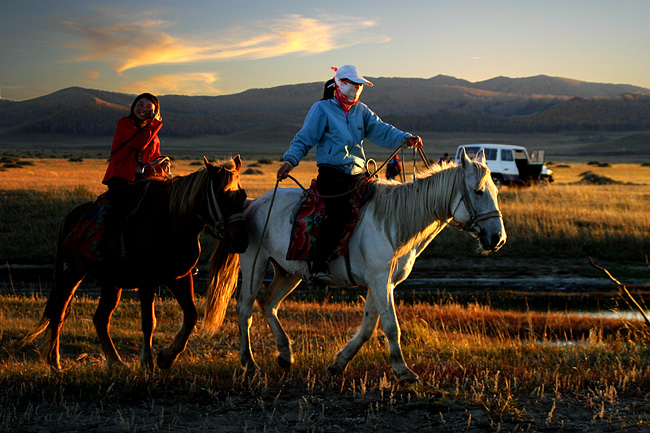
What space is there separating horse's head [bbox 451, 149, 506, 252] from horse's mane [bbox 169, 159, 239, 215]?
2.19 m

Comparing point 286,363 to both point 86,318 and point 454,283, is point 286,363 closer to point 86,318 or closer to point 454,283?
point 86,318

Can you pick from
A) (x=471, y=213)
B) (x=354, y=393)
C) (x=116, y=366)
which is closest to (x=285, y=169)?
(x=471, y=213)

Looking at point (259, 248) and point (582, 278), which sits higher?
point (259, 248)

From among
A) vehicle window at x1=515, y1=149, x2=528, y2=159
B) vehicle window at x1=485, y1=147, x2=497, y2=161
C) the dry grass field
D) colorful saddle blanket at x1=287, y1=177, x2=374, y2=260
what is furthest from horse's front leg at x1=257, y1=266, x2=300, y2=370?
vehicle window at x1=515, y1=149, x2=528, y2=159

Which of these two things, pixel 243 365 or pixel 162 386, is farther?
pixel 243 365

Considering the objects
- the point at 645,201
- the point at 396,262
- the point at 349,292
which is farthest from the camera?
the point at 645,201

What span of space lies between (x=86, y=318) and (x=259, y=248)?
182 inches

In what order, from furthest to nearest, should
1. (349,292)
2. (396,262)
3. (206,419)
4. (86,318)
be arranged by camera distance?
(349,292) → (86,318) → (396,262) → (206,419)

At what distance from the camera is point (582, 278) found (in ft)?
48.6

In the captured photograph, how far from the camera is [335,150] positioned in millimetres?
5914

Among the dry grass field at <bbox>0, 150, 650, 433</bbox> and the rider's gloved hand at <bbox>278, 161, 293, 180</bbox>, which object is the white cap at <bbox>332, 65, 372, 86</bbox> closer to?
the rider's gloved hand at <bbox>278, 161, 293, 180</bbox>

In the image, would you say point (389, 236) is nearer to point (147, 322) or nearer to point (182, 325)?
point (182, 325)

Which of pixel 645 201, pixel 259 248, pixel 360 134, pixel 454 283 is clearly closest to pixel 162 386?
pixel 259 248

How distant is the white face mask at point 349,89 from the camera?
5.82 meters
